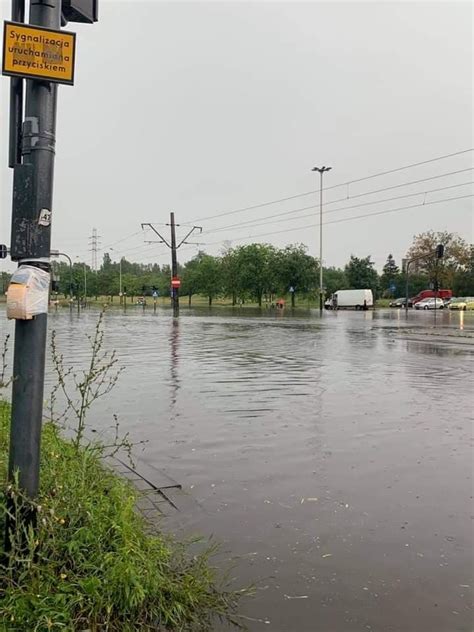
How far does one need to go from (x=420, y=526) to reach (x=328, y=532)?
701 millimetres

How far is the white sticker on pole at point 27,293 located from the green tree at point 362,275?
299 ft

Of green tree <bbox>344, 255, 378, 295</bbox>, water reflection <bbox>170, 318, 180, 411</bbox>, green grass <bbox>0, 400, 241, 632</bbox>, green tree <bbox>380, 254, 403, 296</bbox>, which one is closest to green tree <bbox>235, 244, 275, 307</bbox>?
green tree <bbox>344, 255, 378, 295</bbox>

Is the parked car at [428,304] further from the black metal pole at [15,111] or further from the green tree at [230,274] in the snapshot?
the black metal pole at [15,111]

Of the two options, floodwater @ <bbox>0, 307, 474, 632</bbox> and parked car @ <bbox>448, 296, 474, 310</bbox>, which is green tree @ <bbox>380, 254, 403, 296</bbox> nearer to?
parked car @ <bbox>448, 296, 474, 310</bbox>

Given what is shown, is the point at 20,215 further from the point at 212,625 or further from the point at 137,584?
the point at 212,625

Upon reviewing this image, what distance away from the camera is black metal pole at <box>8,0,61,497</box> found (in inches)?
120

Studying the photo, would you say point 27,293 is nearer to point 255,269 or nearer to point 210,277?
point 255,269

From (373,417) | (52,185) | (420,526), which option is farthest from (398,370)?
(52,185)

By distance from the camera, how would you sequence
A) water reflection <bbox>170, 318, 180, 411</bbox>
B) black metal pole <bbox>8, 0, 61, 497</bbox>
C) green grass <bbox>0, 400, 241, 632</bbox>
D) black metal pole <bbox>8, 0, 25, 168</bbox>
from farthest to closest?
water reflection <bbox>170, 318, 180, 411</bbox>
black metal pole <bbox>8, 0, 25, 168</bbox>
black metal pole <bbox>8, 0, 61, 497</bbox>
green grass <bbox>0, 400, 241, 632</bbox>

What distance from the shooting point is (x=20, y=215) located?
3.04 meters

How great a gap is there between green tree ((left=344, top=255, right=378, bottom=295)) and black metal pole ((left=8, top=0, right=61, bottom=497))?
91.0 metres

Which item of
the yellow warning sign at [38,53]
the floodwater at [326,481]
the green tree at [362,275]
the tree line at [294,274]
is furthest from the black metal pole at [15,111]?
the green tree at [362,275]

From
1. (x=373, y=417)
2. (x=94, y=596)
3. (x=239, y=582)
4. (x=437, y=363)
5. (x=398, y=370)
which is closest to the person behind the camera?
(x=94, y=596)

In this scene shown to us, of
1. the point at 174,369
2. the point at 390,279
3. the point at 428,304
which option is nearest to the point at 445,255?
the point at 428,304
